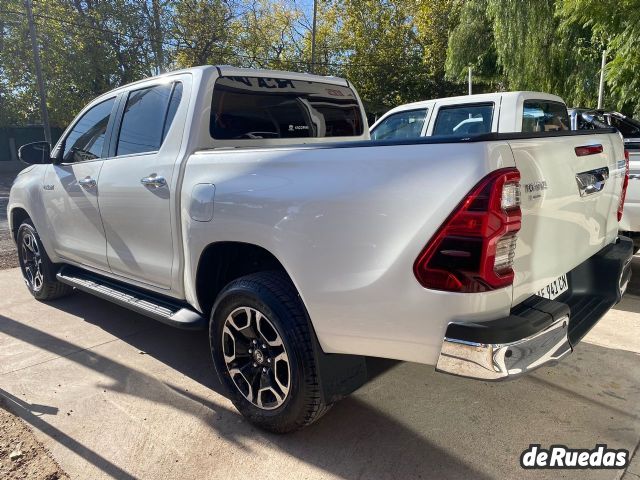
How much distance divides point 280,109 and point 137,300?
1.71 metres

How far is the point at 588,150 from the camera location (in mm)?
2578

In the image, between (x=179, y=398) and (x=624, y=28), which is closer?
(x=179, y=398)

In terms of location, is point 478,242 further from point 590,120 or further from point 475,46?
point 475,46

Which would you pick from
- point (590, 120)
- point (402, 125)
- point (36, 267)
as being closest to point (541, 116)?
point (590, 120)

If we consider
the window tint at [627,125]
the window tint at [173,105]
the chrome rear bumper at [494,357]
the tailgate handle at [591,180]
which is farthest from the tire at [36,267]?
the window tint at [627,125]

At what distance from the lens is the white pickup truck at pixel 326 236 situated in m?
1.95

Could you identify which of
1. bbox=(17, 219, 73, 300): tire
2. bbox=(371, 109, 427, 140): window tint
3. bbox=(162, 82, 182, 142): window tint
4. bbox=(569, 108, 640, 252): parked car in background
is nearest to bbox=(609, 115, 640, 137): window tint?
bbox=(569, 108, 640, 252): parked car in background

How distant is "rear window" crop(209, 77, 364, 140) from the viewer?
10.9 feet

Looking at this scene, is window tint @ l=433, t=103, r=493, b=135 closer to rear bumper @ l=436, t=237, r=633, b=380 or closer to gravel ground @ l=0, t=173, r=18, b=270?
rear bumper @ l=436, t=237, r=633, b=380

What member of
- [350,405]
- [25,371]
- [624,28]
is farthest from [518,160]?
[624,28]

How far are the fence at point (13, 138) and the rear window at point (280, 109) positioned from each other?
80.2ft

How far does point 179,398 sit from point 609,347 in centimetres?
308

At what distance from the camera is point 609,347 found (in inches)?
146

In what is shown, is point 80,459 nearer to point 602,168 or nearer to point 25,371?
point 25,371
